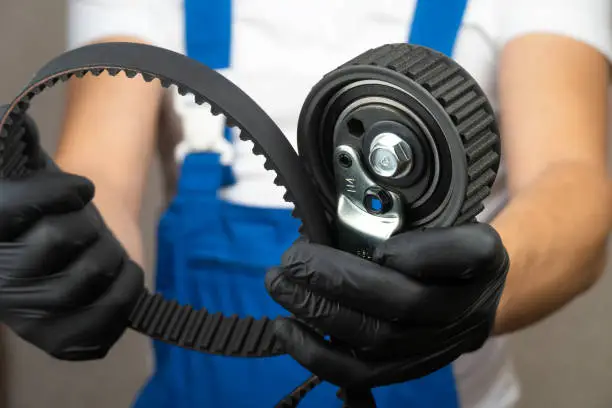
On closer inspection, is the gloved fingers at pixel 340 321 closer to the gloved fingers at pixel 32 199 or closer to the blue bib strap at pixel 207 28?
the gloved fingers at pixel 32 199

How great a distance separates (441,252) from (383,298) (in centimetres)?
3

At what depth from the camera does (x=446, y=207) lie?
0.35m

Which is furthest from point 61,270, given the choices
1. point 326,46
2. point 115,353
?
point 115,353

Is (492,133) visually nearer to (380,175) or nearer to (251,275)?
(380,175)

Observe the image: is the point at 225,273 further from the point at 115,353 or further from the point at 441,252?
the point at 115,353

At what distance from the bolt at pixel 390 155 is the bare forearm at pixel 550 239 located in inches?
7.0

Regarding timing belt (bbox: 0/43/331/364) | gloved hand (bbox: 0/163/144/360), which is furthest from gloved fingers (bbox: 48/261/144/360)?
timing belt (bbox: 0/43/331/364)

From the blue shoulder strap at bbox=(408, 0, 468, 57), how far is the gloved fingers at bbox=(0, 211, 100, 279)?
27 centimetres

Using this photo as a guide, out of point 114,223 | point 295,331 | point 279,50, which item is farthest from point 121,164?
point 295,331

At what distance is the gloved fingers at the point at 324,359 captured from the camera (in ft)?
1.22

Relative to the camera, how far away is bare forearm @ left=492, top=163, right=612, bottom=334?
1.65 ft

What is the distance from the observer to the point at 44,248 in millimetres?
442

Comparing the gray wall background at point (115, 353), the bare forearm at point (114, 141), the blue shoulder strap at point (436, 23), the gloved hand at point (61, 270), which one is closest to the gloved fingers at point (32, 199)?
the gloved hand at point (61, 270)

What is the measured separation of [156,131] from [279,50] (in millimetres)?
133
